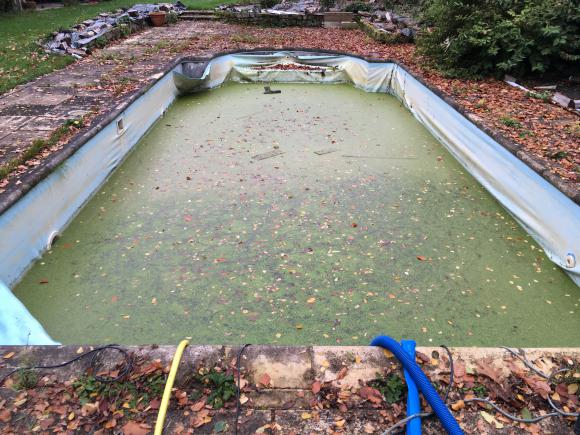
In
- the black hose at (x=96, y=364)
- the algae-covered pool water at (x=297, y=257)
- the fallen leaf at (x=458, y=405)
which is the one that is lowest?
the algae-covered pool water at (x=297, y=257)

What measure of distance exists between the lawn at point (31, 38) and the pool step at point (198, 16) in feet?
4.54

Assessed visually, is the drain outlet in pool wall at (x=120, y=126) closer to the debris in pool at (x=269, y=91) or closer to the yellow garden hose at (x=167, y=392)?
the debris in pool at (x=269, y=91)

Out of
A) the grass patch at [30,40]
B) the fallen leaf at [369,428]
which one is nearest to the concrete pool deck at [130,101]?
the grass patch at [30,40]

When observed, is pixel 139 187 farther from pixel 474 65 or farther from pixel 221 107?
pixel 474 65

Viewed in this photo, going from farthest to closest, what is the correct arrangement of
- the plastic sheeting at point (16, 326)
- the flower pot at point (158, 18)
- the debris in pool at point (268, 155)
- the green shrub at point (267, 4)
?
the green shrub at point (267, 4) < the flower pot at point (158, 18) < the debris in pool at point (268, 155) < the plastic sheeting at point (16, 326)

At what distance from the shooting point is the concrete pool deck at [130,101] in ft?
13.5

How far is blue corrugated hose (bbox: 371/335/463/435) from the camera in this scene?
6.26 ft

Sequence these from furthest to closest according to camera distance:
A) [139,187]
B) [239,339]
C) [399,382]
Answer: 1. [139,187]
2. [239,339]
3. [399,382]

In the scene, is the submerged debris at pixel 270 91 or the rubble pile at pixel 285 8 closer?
the submerged debris at pixel 270 91

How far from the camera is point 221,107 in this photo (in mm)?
7363

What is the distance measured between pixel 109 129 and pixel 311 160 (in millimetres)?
2481

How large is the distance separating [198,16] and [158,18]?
1.61 metres

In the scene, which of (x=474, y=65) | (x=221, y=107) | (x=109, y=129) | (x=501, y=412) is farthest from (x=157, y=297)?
(x=474, y=65)

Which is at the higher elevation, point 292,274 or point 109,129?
point 109,129
